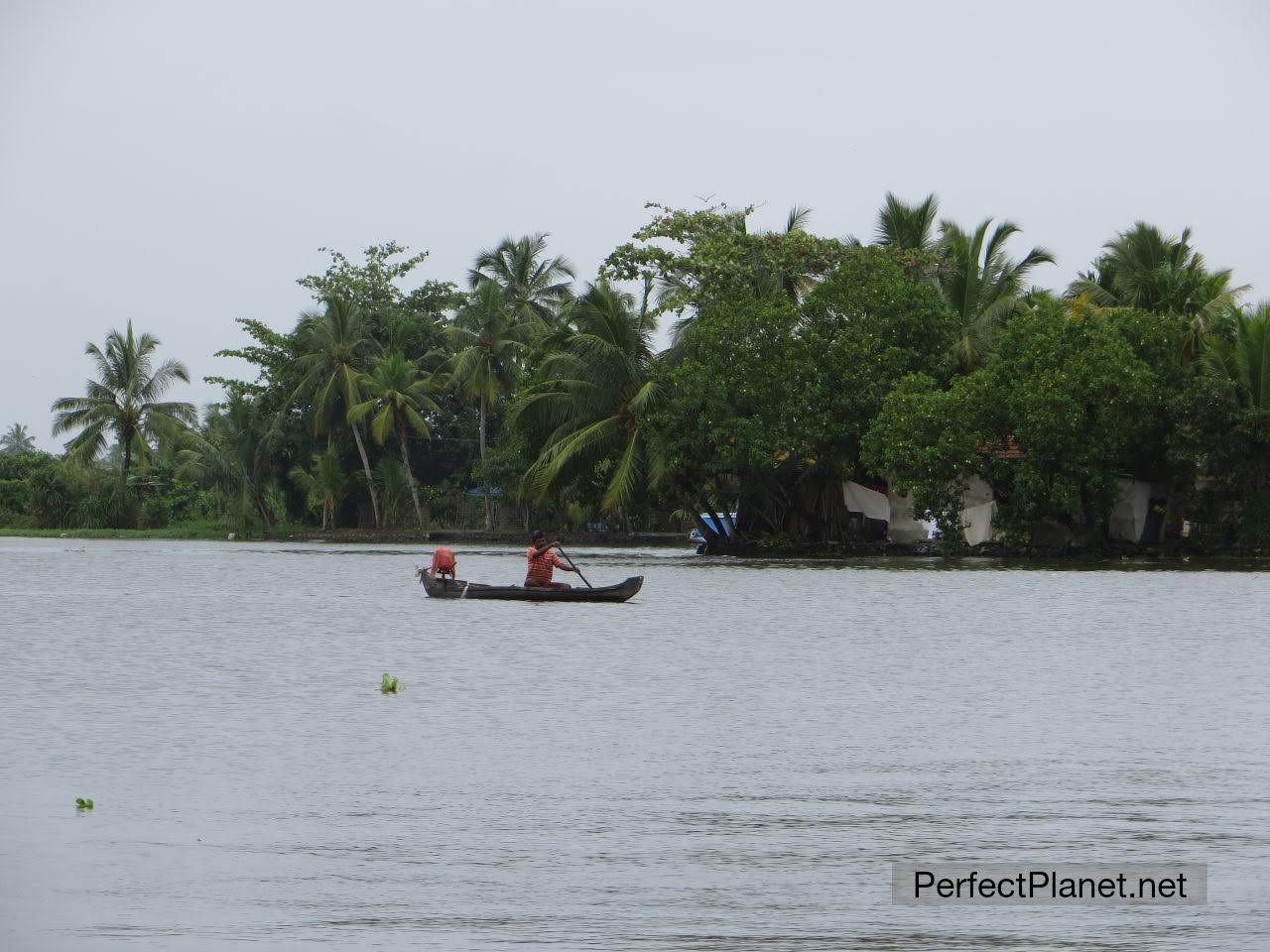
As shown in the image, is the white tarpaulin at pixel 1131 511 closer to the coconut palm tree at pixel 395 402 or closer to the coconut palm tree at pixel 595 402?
the coconut palm tree at pixel 595 402

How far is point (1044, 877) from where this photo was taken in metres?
7.38

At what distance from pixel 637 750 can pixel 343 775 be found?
7.10 ft

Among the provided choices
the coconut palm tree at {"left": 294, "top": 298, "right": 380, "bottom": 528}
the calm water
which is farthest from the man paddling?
the coconut palm tree at {"left": 294, "top": 298, "right": 380, "bottom": 528}

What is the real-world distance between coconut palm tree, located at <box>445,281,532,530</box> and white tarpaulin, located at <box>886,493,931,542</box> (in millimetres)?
14975

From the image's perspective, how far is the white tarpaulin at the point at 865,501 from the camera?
1563 inches

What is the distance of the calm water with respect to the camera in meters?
6.75

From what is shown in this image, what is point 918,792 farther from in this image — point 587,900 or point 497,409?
point 497,409

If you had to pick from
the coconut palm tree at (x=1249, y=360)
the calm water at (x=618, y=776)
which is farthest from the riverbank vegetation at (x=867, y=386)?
the calm water at (x=618, y=776)

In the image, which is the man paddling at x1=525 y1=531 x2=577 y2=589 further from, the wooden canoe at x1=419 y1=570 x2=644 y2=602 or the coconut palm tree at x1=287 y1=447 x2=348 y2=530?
the coconut palm tree at x1=287 y1=447 x2=348 y2=530

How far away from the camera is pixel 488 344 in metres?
51.8

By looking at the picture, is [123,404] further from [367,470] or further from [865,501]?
[865,501]

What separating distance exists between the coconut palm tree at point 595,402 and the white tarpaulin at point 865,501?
511cm

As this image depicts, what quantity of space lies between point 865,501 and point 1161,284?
28.9 feet

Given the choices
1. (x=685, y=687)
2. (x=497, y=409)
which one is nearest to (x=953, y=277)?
(x=497, y=409)
